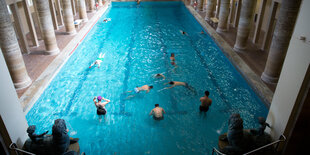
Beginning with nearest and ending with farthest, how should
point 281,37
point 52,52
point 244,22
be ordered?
point 281,37
point 244,22
point 52,52

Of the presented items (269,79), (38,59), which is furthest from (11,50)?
(269,79)

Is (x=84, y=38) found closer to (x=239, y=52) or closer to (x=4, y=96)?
(x=239, y=52)

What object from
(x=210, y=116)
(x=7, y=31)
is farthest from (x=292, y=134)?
(x=7, y=31)

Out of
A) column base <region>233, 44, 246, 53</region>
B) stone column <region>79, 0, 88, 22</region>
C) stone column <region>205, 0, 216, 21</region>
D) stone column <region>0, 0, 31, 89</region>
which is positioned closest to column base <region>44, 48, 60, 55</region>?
stone column <region>0, 0, 31, 89</region>

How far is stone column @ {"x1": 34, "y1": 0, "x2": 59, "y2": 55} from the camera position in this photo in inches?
403

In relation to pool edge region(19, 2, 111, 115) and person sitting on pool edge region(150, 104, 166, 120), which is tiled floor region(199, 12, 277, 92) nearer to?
person sitting on pool edge region(150, 104, 166, 120)

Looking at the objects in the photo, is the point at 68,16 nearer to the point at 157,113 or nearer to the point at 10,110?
the point at 157,113

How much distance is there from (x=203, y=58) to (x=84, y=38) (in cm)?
798

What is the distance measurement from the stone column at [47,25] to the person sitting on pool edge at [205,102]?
8.00 metres

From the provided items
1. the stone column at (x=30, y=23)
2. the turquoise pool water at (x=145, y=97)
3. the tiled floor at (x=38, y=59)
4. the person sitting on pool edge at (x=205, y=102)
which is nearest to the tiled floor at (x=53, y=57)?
the tiled floor at (x=38, y=59)

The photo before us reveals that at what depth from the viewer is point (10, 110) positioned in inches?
175

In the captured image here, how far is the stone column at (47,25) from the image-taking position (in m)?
10.2

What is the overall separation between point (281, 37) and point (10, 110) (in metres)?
8.50

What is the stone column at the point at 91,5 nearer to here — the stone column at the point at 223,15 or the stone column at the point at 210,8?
the stone column at the point at 210,8
